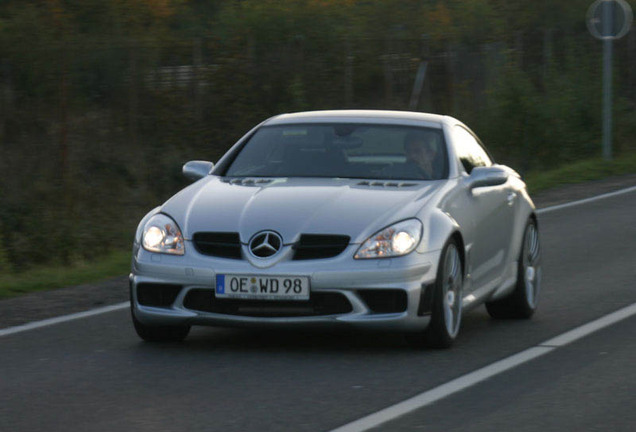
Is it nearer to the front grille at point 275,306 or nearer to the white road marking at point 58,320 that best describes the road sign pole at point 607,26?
the white road marking at point 58,320

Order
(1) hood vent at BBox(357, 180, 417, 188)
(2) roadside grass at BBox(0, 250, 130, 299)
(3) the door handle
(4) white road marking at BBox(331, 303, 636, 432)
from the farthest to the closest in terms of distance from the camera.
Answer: (2) roadside grass at BBox(0, 250, 130, 299) < (3) the door handle < (1) hood vent at BBox(357, 180, 417, 188) < (4) white road marking at BBox(331, 303, 636, 432)

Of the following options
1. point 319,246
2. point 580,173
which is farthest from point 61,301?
point 580,173

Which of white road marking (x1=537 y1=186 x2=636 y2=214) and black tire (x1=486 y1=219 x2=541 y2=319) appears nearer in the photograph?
black tire (x1=486 y1=219 x2=541 y2=319)

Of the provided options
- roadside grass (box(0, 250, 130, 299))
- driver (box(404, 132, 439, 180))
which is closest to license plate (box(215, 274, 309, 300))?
driver (box(404, 132, 439, 180))

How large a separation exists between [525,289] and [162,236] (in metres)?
2.89

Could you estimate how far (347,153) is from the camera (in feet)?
31.4

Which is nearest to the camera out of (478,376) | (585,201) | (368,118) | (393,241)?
(478,376)

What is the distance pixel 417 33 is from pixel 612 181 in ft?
26.3

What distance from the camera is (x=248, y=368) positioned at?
805 centimetres

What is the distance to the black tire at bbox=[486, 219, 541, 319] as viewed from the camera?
10.3 metres

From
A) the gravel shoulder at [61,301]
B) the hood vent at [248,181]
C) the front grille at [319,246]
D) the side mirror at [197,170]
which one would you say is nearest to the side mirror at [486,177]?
the hood vent at [248,181]

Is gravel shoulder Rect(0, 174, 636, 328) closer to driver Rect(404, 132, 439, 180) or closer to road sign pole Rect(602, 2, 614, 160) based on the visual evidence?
driver Rect(404, 132, 439, 180)

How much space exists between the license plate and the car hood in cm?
22

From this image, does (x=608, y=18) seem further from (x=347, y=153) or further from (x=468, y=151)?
(x=347, y=153)
